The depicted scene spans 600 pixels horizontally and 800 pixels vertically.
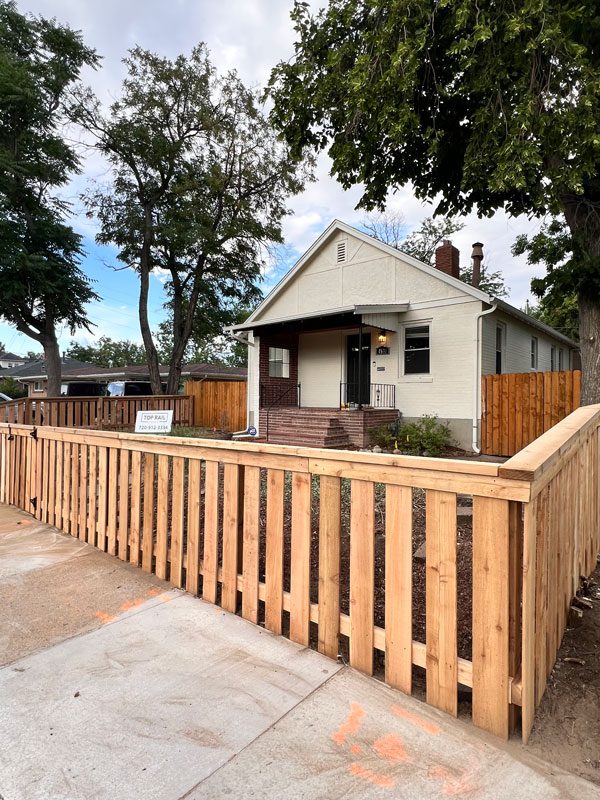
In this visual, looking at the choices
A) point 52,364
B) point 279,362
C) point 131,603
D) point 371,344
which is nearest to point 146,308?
point 52,364

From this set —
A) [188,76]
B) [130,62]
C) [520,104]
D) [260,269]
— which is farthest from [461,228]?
[520,104]

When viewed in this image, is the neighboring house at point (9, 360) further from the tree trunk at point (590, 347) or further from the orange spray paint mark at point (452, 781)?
the orange spray paint mark at point (452, 781)

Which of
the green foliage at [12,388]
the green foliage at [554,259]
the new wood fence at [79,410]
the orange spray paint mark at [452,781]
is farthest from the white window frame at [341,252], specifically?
the green foliage at [12,388]

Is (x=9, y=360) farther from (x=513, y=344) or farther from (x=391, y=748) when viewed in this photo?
(x=391, y=748)

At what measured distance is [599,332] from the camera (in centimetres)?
831

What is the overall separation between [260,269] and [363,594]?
21.2 metres

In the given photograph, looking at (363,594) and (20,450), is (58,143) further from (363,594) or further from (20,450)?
(363,594)

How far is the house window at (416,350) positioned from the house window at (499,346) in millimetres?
2050

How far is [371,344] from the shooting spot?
12.7 meters

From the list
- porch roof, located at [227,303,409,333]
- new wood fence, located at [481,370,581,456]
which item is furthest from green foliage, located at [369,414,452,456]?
porch roof, located at [227,303,409,333]

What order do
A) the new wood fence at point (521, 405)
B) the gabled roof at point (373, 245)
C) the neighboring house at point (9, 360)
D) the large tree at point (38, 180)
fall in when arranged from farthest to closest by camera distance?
1. the neighboring house at point (9, 360)
2. the large tree at point (38, 180)
3. the gabled roof at point (373, 245)
4. the new wood fence at point (521, 405)

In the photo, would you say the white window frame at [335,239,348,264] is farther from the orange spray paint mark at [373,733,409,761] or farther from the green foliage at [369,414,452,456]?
the orange spray paint mark at [373,733,409,761]

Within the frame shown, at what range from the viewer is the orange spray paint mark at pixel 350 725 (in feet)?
5.42

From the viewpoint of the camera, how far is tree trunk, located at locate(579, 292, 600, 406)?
821cm
